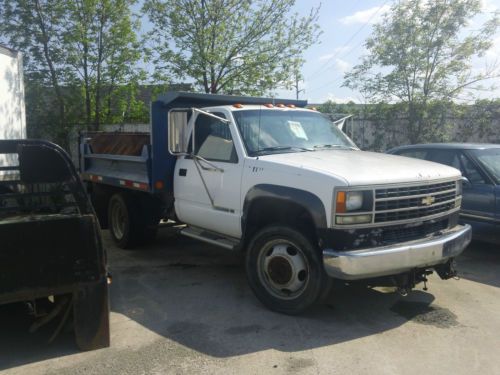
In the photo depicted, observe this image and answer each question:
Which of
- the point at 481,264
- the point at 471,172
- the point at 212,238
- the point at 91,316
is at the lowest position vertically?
the point at 481,264

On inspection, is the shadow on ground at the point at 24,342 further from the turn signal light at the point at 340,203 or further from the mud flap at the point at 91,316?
the turn signal light at the point at 340,203

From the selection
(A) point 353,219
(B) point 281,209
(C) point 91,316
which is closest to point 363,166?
(A) point 353,219

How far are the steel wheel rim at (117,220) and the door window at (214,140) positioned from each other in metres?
2.22

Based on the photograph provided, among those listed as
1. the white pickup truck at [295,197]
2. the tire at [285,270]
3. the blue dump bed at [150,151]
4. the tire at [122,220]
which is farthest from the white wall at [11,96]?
the tire at [285,270]

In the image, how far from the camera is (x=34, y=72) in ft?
47.0

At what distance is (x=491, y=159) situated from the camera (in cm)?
682

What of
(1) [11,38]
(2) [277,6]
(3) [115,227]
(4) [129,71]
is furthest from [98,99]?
(3) [115,227]

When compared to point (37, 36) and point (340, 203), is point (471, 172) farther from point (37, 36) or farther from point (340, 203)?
point (37, 36)

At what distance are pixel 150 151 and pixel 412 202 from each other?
3.41m

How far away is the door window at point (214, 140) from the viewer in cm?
536

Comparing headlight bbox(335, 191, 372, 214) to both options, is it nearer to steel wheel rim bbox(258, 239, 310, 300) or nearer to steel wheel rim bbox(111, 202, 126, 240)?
steel wheel rim bbox(258, 239, 310, 300)

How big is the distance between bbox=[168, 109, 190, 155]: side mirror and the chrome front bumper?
2153 millimetres

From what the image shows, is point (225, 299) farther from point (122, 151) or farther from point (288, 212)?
point (122, 151)

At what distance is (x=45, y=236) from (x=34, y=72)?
40.3 feet
